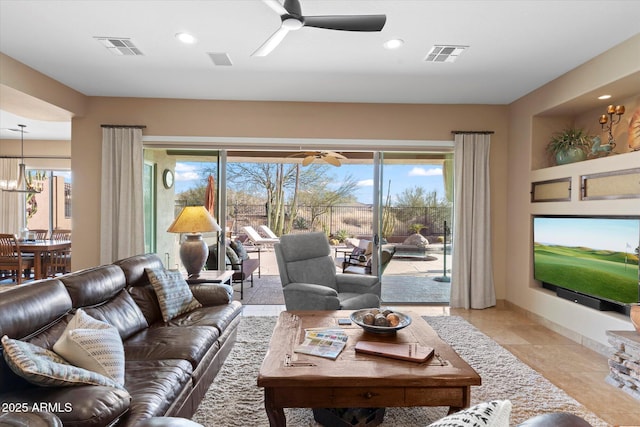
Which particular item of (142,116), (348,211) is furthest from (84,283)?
(348,211)

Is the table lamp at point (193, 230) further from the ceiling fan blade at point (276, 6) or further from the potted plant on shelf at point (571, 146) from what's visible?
the potted plant on shelf at point (571, 146)

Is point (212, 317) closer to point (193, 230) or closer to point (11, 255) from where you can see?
point (193, 230)

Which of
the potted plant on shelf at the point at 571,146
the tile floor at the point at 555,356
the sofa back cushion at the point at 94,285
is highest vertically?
the potted plant on shelf at the point at 571,146

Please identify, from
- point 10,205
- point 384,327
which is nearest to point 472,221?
point 384,327

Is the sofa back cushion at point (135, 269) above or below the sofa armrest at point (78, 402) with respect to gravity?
above

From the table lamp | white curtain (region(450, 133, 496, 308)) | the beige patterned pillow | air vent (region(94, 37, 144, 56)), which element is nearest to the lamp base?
the table lamp

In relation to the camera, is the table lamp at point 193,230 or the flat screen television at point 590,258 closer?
the flat screen television at point 590,258

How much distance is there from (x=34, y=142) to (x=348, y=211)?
675 centimetres

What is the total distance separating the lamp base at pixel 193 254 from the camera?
3678mm

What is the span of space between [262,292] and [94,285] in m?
3.42

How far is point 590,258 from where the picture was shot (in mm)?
3426

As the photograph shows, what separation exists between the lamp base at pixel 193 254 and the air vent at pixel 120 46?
1836 millimetres

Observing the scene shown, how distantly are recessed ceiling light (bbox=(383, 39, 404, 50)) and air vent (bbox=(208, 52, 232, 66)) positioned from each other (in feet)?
4.91

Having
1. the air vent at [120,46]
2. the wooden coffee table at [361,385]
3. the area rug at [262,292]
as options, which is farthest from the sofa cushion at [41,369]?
the area rug at [262,292]
